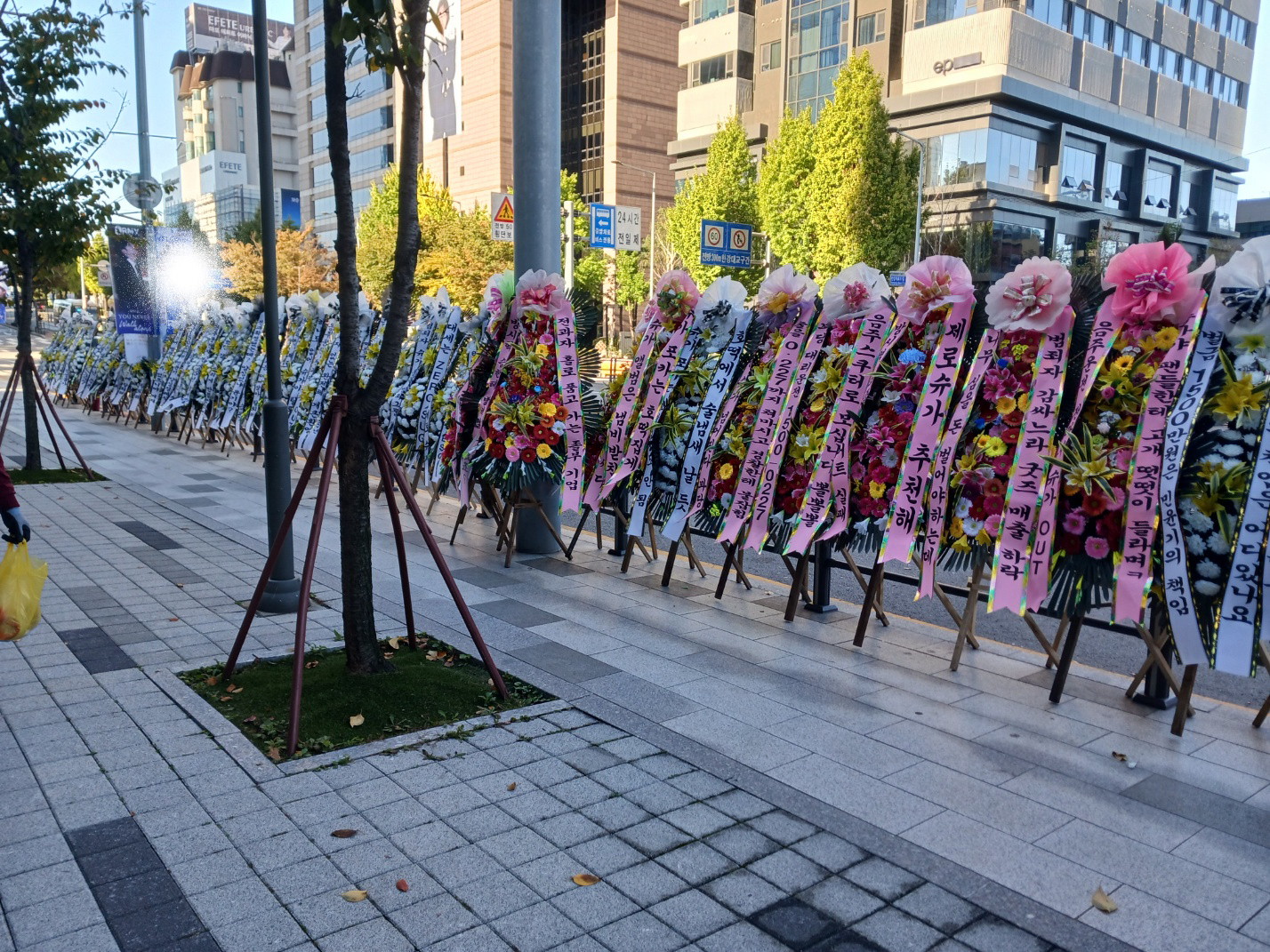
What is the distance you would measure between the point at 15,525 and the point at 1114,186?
50843mm

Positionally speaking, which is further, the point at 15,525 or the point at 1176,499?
the point at 1176,499

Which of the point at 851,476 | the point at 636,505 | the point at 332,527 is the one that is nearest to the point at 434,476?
the point at 332,527

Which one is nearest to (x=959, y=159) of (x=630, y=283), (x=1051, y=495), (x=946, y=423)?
(x=630, y=283)

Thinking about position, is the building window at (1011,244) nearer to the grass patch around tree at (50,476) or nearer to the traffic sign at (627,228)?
the traffic sign at (627,228)

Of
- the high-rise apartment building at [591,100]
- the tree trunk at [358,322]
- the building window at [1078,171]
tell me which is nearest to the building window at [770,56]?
the high-rise apartment building at [591,100]

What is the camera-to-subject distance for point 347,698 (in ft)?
15.8

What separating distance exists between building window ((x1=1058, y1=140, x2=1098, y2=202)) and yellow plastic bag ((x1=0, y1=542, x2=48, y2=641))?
45332 millimetres

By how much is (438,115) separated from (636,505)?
21.9 meters

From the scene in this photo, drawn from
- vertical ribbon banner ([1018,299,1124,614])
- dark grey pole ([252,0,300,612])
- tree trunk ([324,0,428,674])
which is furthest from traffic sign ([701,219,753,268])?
tree trunk ([324,0,428,674])

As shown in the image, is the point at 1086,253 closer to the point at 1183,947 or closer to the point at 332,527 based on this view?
the point at 332,527

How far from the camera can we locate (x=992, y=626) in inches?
268

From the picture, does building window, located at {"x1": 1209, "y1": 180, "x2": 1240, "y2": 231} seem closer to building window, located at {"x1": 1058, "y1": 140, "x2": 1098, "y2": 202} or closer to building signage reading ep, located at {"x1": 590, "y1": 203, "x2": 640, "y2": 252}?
building window, located at {"x1": 1058, "y1": 140, "x2": 1098, "y2": 202}

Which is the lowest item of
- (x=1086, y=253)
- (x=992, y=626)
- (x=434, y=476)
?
(x=992, y=626)

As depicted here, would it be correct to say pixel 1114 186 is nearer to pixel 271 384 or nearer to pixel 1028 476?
pixel 1028 476
